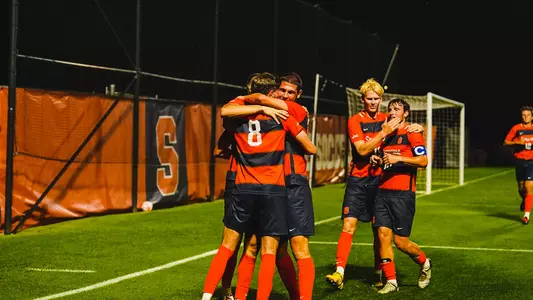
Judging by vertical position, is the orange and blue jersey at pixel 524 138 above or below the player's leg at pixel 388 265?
above

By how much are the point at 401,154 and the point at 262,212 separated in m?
2.26

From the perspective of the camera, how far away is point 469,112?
5050cm

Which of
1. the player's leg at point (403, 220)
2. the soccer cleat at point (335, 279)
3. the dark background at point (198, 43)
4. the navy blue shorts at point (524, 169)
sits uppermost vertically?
the dark background at point (198, 43)

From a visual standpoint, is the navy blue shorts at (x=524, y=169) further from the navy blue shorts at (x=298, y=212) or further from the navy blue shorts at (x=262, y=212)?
the navy blue shorts at (x=262, y=212)

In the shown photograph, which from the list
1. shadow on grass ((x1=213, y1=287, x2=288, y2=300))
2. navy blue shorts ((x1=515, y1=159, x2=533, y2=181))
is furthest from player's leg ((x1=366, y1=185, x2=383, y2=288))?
navy blue shorts ((x1=515, y1=159, x2=533, y2=181))

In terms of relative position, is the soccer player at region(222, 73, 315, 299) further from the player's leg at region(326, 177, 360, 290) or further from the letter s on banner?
the letter s on banner

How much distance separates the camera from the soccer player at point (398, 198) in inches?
306

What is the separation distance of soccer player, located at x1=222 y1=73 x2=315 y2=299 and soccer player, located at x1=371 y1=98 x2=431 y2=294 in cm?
146

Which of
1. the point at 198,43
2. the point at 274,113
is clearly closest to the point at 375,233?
the point at 274,113

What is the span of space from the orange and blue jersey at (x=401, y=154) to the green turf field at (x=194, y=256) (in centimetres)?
103

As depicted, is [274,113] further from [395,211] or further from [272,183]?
[395,211]

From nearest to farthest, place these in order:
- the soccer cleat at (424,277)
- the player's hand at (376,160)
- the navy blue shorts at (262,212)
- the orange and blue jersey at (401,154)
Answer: the navy blue shorts at (262,212) → the player's hand at (376,160) → the orange and blue jersey at (401,154) → the soccer cleat at (424,277)

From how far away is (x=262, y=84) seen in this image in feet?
20.1

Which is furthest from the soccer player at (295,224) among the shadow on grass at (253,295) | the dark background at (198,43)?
the dark background at (198,43)
